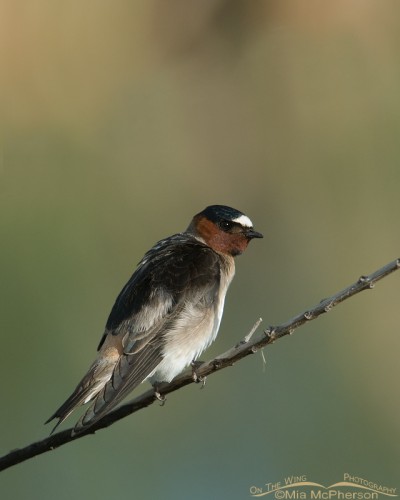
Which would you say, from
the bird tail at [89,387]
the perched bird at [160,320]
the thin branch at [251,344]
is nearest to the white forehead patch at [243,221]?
the perched bird at [160,320]

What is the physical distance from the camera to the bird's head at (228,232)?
429 centimetres

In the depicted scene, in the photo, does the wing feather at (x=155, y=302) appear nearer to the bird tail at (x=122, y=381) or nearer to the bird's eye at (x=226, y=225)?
the bird tail at (x=122, y=381)

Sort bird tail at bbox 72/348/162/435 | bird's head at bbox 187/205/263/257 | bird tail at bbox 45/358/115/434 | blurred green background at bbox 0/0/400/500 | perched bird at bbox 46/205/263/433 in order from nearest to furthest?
bird tail at bbox 72/348/162/435, bird tail at bbox 45/358/115/434, perched bird at bbox 46/205/263/433, bird's head at bbox 187/205/263/257, blurred green background at bbox 0/0/400/500

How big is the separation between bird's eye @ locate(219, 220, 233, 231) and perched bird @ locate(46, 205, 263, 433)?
0.26m

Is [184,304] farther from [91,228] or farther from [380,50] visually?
[380,50]

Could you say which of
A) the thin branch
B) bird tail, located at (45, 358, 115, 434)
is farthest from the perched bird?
the thin branch

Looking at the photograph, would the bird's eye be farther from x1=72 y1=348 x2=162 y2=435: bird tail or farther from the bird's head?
x1=72 y1=348 x2=162 y2=435: bird tail

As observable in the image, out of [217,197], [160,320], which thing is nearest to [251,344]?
[160,320]

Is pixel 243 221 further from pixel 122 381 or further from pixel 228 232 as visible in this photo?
pixel 122 381

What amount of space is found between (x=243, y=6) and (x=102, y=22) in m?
1.24

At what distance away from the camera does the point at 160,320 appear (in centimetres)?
364

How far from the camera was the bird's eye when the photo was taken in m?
4.30

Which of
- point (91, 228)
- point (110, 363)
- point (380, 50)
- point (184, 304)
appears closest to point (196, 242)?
point (184, 304)

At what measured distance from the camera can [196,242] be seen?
13.8 ft
